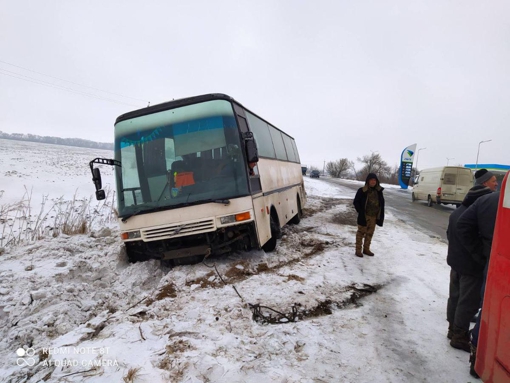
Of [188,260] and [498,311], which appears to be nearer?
[498,311]

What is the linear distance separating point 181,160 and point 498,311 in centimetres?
451

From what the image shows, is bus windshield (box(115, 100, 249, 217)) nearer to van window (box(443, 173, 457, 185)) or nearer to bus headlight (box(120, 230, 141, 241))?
bus headlight (box(120, 230, 141, 241))

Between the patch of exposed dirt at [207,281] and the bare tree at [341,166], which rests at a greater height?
the patch of exposed dirt at [207,281]

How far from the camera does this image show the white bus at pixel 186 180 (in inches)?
188

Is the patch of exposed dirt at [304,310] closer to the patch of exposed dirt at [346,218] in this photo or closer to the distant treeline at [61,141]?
the patch of exposed dirt at [346,218]

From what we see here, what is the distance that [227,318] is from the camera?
11.2 feet

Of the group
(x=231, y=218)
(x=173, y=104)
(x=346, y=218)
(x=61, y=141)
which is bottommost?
→ (x=346, y=218)

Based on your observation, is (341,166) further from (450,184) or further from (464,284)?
(464,284)

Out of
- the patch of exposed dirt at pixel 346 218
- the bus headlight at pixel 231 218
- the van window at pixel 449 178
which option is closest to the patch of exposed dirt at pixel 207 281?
the bus headlight at pixel 231 218

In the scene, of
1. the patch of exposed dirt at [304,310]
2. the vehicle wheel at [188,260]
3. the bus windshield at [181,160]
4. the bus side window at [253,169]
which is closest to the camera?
the patch of exposed dirt at [304,310]

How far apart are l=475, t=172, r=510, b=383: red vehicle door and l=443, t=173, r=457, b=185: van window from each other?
16463mm

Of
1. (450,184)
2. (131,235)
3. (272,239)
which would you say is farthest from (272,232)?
(450,184)

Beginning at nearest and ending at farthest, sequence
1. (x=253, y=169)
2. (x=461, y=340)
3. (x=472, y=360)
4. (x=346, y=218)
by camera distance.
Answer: (x=472, y=360) < (x=461, y=340) < (x=253, y=169) < (x=346, y=218)

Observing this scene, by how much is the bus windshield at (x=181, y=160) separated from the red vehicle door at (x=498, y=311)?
3563 mm
